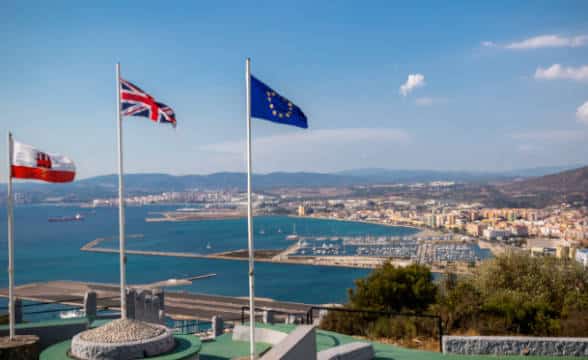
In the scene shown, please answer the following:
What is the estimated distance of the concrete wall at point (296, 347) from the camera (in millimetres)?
5829

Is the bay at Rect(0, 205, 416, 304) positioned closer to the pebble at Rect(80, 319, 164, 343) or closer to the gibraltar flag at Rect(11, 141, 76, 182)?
the gibraltar flag at Rect(11, 141, 76, 182)

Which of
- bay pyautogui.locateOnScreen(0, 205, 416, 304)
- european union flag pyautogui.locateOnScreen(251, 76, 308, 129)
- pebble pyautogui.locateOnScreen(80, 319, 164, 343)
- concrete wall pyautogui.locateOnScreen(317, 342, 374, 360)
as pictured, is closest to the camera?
pebble pyautogui.locateOnScreen(80, 319, 164, 343)

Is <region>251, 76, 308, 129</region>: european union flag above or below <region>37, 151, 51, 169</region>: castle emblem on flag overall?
above

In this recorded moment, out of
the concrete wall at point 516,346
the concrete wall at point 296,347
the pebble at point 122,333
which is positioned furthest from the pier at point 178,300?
the concrete wall at point 296,347

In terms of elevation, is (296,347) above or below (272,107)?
below

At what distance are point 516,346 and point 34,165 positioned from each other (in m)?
9.29

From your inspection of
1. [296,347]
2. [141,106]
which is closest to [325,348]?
[296,347]

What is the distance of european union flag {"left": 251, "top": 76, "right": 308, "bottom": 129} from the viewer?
7.94m

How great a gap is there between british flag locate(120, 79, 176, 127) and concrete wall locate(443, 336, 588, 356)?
21.4 ft

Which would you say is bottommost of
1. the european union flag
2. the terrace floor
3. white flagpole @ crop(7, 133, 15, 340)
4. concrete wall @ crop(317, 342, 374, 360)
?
the terrace floor

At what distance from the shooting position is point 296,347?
621 cm

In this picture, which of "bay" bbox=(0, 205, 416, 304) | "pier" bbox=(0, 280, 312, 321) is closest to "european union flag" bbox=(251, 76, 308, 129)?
"pier" bbox=(0, 280, 312, 321)

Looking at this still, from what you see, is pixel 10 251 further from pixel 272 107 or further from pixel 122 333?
pixel 272 107

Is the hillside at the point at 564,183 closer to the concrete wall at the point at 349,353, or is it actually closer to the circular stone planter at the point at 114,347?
the concrete wall at the point at 349,353
